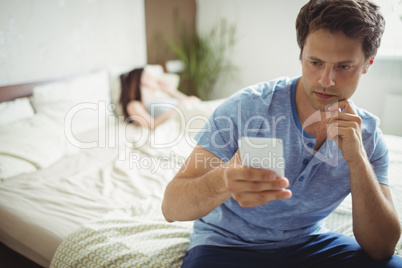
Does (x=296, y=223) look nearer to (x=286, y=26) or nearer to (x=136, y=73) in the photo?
(x=136, y=73)

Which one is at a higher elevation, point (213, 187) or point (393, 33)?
point (393, 33)

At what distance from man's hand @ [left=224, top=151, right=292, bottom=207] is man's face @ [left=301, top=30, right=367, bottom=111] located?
0.38 m

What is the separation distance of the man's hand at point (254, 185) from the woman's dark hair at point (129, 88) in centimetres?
195

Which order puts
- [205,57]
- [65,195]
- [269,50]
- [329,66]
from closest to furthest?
[329,66] → [65,195] → [269,50] → [205,57]

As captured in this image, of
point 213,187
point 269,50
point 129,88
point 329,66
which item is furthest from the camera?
point 269,50

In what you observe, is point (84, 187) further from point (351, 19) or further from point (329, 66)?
point (351, 19)

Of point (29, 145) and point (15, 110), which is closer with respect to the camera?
point (29, 145)

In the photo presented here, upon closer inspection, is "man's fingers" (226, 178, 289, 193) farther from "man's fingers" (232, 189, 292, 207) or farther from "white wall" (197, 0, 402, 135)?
"white wall" (197, 0, 402, 135)

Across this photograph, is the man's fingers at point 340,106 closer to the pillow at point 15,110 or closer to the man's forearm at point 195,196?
the man's forearm at point 195,196

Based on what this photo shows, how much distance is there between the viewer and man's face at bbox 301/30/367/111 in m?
0.90

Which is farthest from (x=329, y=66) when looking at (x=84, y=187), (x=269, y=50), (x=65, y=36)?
(x=269, y=50)

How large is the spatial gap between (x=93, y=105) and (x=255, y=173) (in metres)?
1.95

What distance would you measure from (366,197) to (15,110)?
1.97 m

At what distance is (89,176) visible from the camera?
1.67 metres
